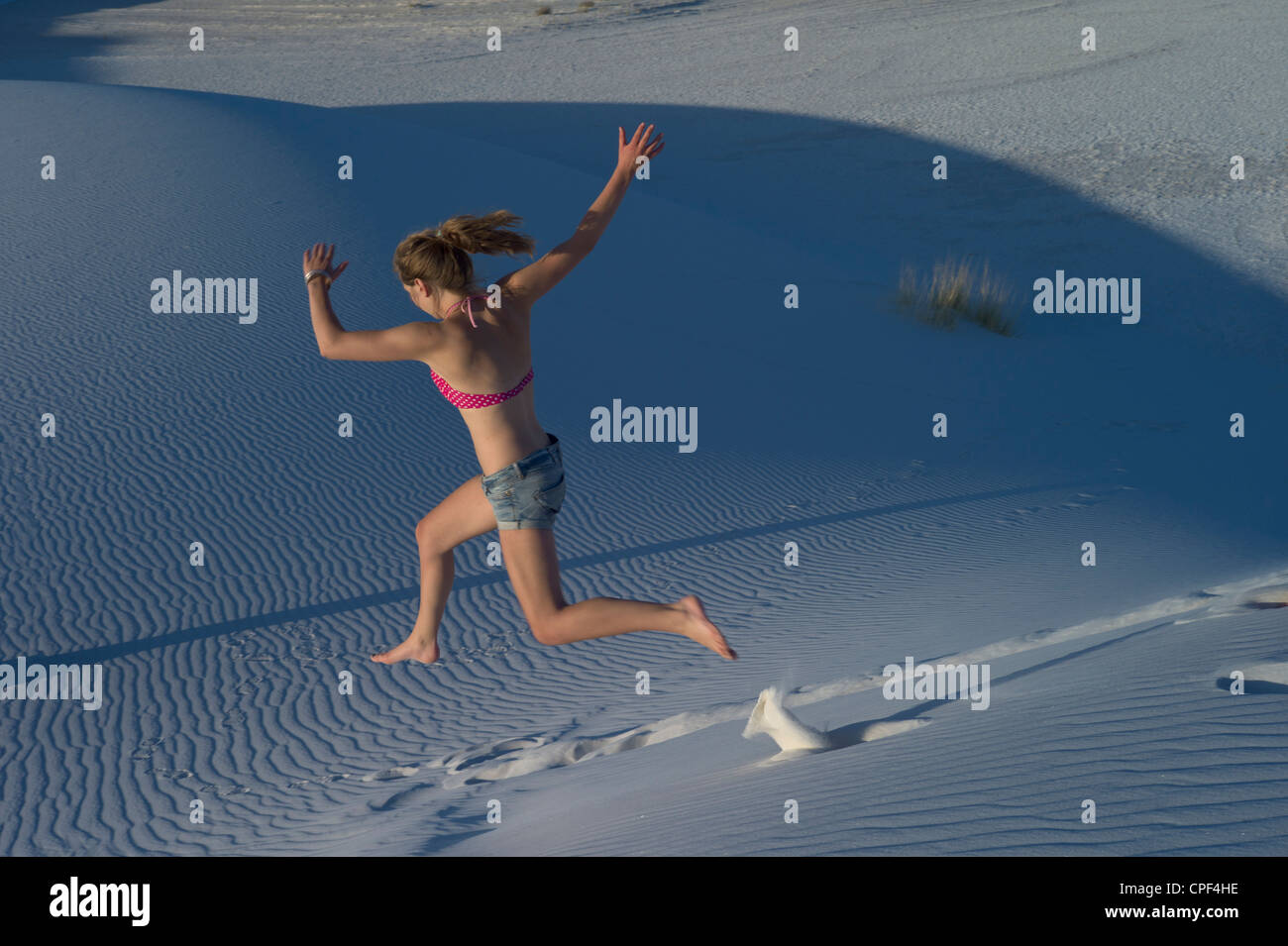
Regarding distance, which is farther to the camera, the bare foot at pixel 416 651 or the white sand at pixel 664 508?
the bare foot at pixel 416 651

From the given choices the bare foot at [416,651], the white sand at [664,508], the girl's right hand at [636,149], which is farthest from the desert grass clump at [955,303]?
the bare foot at [416,651]

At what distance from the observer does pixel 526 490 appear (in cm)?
361

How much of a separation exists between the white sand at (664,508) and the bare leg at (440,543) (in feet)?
2.13

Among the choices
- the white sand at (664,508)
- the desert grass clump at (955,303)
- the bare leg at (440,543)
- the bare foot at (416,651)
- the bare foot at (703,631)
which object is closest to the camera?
the bare foot at (703,631)

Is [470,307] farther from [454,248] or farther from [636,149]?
[636,149]

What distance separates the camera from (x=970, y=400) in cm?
1027

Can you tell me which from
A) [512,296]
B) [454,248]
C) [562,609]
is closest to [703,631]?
[562,609]

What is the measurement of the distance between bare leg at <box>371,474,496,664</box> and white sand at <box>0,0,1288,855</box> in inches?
25.6

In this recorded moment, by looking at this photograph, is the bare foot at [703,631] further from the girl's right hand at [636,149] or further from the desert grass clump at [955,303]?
the desert grass clump at [955,303]

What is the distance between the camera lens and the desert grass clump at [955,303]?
12234mm

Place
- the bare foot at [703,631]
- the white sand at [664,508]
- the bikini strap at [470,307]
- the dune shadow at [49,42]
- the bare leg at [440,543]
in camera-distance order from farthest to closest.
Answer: the dune shadow at [49,42] < the white sand at [664,508] < the bare leg at [440,543] < the bare foot at [703,631] < the bikini strap at [470,307]

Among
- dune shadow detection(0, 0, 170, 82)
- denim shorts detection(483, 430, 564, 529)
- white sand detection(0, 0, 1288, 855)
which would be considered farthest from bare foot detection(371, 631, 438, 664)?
dune shadow detection(0, 0, 170, 82)

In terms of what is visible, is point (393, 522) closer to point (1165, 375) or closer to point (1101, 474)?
point (1101, 474)

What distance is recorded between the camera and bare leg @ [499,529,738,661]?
3668 mm
